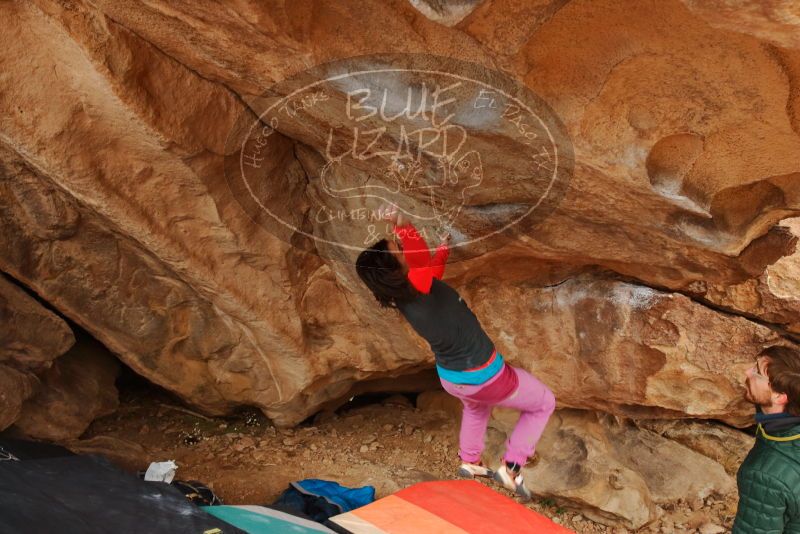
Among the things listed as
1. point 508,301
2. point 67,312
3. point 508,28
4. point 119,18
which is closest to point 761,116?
point 508,28

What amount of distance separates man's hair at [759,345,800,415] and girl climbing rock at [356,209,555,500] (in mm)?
860

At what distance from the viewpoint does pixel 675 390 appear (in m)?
3.69

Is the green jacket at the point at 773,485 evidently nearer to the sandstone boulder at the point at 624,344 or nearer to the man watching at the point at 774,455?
the man watching at the point at 774,455

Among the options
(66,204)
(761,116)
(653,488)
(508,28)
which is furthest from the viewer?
(653,488)

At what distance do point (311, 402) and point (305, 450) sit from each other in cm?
30

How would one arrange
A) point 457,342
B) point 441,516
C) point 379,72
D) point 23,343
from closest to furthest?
point 379,72 < point 457,342 < point 441,516 < point 23,343

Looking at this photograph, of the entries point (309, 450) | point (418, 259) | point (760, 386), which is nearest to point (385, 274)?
point (418, 259)

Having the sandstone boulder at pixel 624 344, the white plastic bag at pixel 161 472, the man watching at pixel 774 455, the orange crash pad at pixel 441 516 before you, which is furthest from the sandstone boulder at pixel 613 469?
the white plastic bag at pixel 161 472

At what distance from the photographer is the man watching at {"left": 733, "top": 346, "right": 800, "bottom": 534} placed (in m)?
2.53

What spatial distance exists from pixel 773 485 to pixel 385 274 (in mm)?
1602

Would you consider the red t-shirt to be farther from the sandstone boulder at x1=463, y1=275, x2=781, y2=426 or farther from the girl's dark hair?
the sandstone boulder at x1=463, y1=275, x2=781, y2=426

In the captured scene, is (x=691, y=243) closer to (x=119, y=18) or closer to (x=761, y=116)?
(x=761, y=116)

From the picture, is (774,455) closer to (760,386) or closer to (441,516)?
(760,386)

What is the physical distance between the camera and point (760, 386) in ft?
8.61
